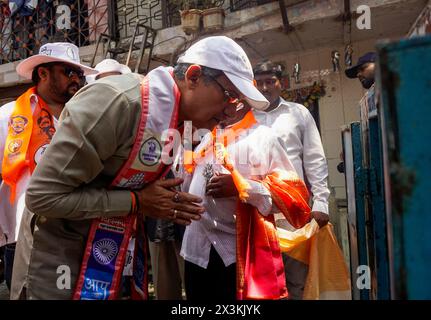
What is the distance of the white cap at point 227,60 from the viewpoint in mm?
1664

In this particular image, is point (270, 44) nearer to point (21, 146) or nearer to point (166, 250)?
point (166, 250)

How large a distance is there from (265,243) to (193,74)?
88 cm

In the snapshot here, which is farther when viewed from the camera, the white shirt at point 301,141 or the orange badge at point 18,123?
the white shirt at point 301,141

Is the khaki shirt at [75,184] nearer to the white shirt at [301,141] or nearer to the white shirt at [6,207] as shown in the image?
the white shirt at [6,207]

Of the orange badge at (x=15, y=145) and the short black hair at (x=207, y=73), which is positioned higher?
the short black hair at (x=207, y=73)

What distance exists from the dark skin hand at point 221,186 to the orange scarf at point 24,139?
3.35 feet

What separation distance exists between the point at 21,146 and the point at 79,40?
6263 mm

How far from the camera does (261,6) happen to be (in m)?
6.14

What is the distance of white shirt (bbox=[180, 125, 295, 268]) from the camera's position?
2.13m

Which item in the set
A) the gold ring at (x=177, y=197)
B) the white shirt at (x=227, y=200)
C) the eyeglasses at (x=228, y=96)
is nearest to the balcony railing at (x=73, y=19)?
the white shirt at (x=227, y=200)

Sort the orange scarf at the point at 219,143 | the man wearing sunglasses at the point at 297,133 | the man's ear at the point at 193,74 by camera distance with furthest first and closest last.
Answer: the man wearing sunglasses at the point at 297,133, the orange scarf at the point at 219,143, the man's ear at the point at 193,74

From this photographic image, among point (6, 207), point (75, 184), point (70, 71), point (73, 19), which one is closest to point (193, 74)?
point (75, 184)

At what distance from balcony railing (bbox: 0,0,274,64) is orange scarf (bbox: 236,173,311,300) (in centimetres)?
557
